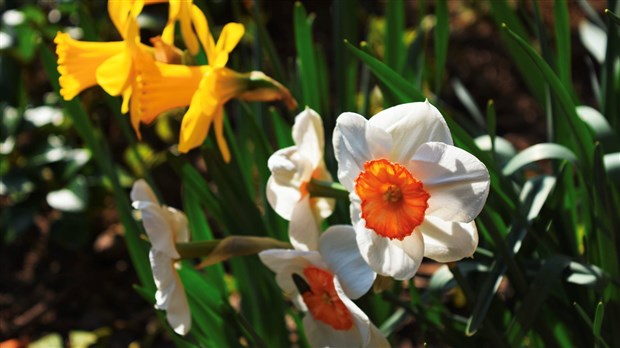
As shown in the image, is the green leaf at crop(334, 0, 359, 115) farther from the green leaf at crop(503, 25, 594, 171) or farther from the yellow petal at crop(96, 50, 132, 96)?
the yellow petal at crop(96, 50, 132, 96)

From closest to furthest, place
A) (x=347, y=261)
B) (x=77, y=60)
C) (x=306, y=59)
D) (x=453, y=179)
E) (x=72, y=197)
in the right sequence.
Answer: (x=453, y=179) < (x=347, y=261) < (x=77, y=60) < (x=306, y=59) < (x=72, y=197)

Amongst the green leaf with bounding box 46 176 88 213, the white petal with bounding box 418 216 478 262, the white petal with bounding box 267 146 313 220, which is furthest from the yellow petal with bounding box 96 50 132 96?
the green leaf with bounding box 46 176 88 213

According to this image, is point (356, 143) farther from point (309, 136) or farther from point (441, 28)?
point (441, 28)

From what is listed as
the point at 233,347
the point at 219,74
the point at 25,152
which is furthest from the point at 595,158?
the point at 25,152

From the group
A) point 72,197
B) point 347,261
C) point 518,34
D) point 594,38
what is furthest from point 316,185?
point 594,38

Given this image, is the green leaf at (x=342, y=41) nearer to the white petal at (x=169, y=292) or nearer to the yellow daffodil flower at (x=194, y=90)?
the yellow daffodil flower at (x=194, y=90)

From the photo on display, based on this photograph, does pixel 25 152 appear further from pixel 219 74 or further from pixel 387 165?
pixel 387 165
